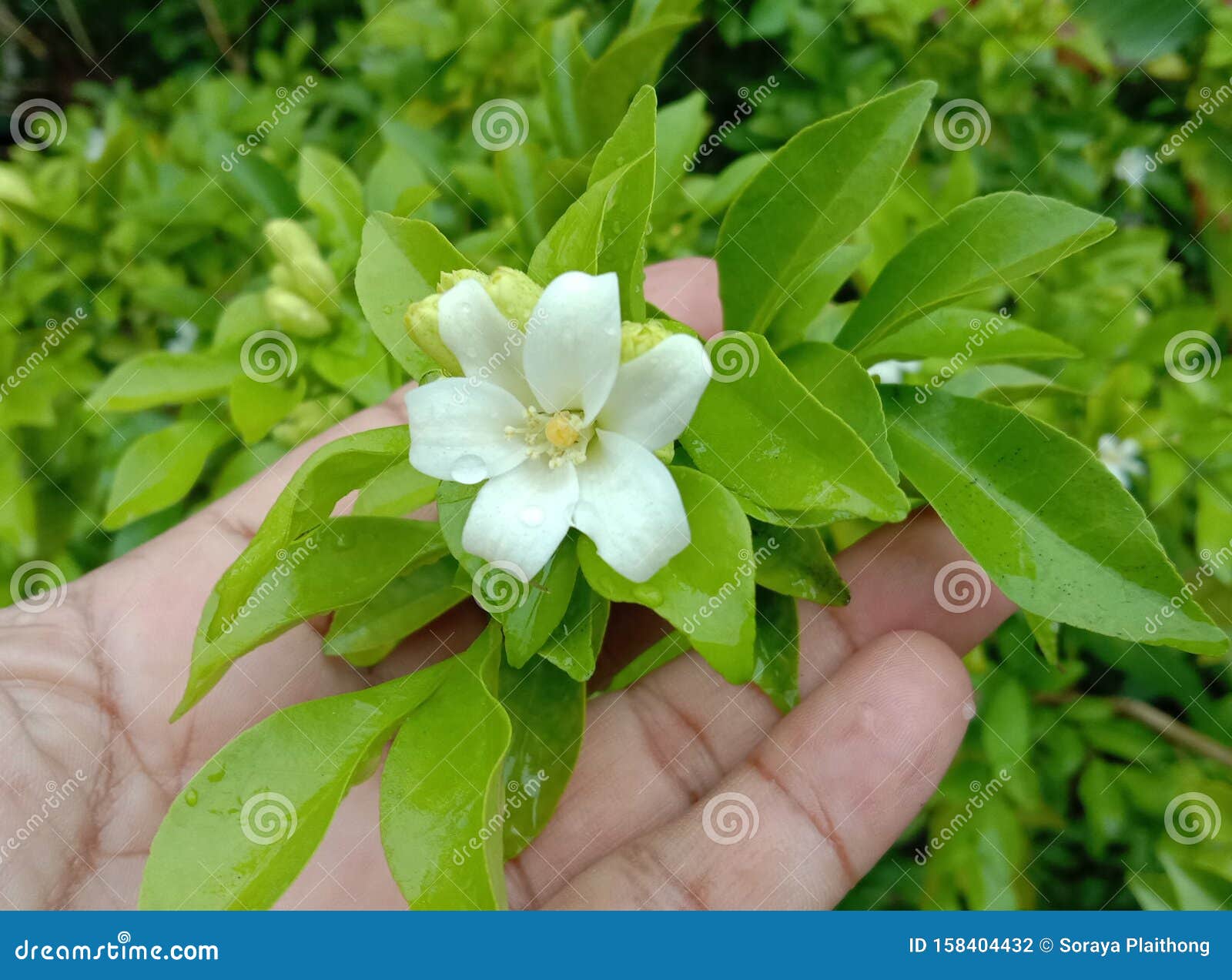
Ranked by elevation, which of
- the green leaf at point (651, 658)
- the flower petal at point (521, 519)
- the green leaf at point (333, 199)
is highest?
the green leaf at point (333, 199)

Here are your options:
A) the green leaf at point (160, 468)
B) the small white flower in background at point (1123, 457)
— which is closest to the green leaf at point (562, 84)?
the green leaf at point (160, 468)

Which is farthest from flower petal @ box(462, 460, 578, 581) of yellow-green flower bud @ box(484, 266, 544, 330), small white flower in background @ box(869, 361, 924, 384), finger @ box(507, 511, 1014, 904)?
small white flower in background @ box(869, 361, 924, 384)

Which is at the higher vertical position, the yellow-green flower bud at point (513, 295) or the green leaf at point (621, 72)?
the green leaf at point (621, 72)

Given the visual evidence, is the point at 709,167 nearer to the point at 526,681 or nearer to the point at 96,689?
the point at 526,681

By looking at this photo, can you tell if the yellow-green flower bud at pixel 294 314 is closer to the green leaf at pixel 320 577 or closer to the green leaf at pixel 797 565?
the green leaf at pixel 320 577

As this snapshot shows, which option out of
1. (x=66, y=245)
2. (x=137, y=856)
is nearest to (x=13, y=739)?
(x=137, y=856)
